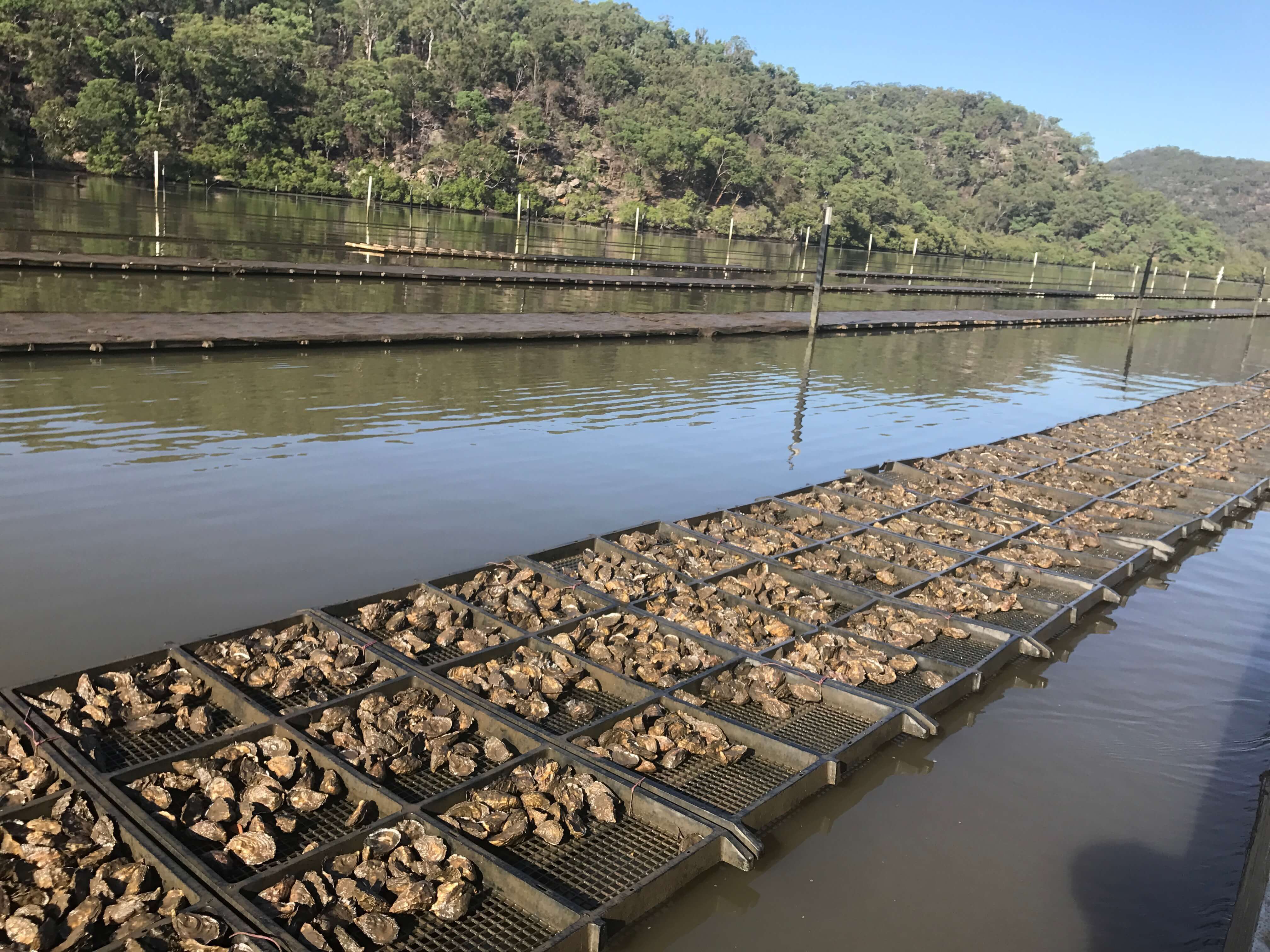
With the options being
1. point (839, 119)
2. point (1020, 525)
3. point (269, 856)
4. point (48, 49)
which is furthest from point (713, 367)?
point (839, 119)

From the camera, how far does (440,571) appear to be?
6.06 meters

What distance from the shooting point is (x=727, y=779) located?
4.20 meters

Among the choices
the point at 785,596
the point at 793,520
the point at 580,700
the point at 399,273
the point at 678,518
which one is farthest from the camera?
the point at 399,273

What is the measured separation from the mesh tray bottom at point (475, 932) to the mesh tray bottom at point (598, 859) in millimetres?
193

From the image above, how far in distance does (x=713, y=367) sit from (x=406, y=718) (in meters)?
10.9

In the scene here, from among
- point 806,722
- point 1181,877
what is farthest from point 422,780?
point 1181,877

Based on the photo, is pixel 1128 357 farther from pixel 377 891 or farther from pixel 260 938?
pixel 260 938

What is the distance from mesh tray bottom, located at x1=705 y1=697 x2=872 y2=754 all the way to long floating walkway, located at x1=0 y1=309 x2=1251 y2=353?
877 cm

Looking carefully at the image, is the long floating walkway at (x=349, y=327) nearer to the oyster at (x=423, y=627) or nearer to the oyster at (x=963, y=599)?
the oyster at (x=423, y=627)

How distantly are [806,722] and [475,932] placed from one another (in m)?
2.05

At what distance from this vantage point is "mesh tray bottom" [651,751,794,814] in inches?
160

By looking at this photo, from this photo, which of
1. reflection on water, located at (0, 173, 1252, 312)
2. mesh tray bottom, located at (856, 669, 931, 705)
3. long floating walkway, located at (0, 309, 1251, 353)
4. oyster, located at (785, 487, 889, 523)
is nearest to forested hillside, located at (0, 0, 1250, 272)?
reflection on water, located at (0, 173, 1252, 312)

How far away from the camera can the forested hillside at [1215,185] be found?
127 m

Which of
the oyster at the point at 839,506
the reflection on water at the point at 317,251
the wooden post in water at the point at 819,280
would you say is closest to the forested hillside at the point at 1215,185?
the reflection on water at the point at 317,251
